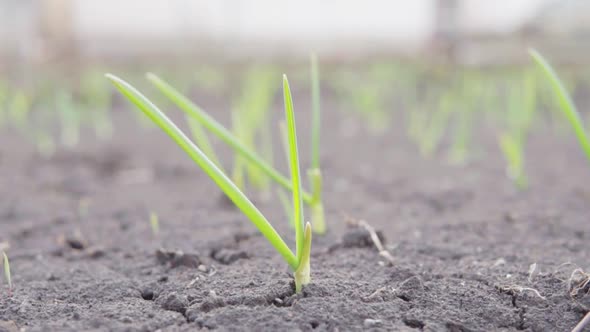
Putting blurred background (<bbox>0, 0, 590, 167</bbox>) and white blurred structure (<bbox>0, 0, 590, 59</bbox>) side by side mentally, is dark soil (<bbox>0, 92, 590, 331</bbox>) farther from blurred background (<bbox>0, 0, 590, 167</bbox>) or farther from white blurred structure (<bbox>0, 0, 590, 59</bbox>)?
white blurred structure (<bbox>0, 0, 590, 59</bbox>)

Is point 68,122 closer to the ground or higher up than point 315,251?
higher up

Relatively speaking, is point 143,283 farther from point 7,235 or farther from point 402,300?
point 7,235

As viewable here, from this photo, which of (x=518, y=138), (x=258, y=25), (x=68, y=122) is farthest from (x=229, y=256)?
(x=258, y=25)

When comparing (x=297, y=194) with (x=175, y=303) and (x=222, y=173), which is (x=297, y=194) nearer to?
(x=222, y=173)

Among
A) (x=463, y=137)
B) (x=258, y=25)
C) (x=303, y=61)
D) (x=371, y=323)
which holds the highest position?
(x=258, y=25)

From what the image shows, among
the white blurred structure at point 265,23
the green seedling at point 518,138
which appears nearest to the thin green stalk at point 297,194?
the green seedling at point 518,138

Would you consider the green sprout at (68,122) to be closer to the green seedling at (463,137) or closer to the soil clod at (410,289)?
the green seedling at (463,137)

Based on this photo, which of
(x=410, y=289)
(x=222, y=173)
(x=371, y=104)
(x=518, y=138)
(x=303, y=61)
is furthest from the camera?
(x=303, y=61)

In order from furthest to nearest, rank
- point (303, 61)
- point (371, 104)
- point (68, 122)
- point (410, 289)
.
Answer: point (303, 61), point (371, 104), point (68, 122), point (410, 289)

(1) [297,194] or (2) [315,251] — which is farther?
(2) [315,251]

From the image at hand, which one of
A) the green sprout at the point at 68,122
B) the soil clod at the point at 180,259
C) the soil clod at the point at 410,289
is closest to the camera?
the soil clod at the point at 410,289

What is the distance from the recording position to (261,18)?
770cm

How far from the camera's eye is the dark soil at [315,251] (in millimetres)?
748

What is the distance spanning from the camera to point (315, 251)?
3.28 feet
